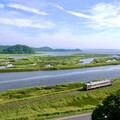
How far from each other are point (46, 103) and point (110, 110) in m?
20.3

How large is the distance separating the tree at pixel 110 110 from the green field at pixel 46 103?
470 inches

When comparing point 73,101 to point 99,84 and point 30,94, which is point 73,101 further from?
point 99,84

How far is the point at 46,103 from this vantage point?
46.0 meters

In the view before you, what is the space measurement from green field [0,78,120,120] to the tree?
11.9 metres

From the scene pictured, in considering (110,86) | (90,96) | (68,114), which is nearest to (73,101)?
(90,96)

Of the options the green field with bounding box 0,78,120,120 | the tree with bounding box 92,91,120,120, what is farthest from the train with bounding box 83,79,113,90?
the tree with bounding box 92,91,120,120

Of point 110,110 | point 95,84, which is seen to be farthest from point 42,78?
point 110,110

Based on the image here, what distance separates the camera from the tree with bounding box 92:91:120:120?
89.6ft

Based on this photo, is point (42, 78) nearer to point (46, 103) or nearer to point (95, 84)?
point (95, 84)

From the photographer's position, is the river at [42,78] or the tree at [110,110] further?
the river at [42,78]

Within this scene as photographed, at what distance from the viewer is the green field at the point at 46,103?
40250 millimetres

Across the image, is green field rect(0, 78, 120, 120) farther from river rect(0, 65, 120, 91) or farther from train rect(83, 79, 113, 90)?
river rect(0, 65, 120, 91)

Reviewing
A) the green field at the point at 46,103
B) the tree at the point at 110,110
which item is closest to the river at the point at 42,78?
the green field at the point at 46,103

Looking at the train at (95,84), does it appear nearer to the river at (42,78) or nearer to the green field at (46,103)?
the green field at (46,103)
